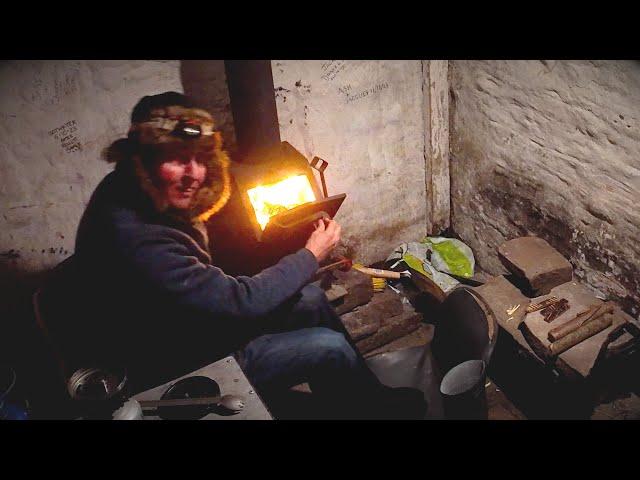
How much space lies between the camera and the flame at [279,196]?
3.38m

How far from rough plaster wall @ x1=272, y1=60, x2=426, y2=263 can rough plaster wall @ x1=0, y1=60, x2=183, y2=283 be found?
3.52 ft

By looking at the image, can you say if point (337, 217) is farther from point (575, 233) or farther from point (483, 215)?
point (575, 233)

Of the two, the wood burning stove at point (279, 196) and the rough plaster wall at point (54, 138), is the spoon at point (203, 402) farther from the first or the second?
the rough plaster wall at point (54, 138)

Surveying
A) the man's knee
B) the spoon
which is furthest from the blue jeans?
the spoon

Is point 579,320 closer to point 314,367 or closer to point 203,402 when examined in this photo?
point 314,367

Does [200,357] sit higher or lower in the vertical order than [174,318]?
lower

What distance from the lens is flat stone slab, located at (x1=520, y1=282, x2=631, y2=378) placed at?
321 centimetres

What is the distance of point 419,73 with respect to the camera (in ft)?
A: 14.2

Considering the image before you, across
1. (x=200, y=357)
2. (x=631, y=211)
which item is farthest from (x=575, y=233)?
(x=200, y=357)

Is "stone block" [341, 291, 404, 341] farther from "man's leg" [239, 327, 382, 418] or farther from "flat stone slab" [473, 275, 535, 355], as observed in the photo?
"man's leg" [239, 327, 382, 418]

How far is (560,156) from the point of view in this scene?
3.64 meters

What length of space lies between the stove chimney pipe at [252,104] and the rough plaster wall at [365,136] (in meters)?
0.54

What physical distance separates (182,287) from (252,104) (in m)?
1.47
